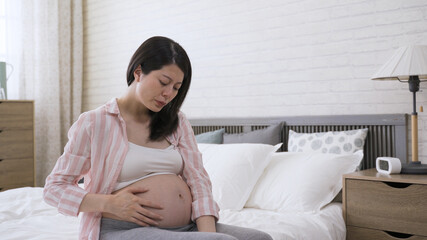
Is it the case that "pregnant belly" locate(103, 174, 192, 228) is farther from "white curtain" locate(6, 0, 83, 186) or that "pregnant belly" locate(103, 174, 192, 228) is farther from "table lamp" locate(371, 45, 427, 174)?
"white curtain" locate(6, 0, 83, 186)

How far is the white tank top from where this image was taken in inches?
53.3

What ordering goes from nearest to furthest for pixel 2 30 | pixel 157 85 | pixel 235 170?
pixel 157 85, pixel 235 170, pixel 2 30

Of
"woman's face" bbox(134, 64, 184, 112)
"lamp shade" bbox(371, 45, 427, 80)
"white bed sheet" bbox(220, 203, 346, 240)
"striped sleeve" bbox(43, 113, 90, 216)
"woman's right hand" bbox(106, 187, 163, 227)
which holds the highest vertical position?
"lamp shade" bbox(371, 45, 427, 80)

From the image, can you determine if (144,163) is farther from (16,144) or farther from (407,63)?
(16,144)

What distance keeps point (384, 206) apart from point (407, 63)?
0.69m

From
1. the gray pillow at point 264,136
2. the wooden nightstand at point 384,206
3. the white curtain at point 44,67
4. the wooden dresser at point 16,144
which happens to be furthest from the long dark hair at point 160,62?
the white curtain at point 44,67

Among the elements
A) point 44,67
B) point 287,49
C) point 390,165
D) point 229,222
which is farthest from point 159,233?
point 44,67

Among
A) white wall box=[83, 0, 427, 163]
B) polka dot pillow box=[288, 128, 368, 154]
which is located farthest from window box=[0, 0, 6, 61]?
polka dot pillow box=[288, 128, 368, 154]

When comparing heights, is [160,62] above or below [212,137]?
above

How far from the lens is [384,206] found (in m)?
1.89

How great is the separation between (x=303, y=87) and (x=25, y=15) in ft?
8.80

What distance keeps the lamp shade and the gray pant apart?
1.17 meters

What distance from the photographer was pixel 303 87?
2652mm

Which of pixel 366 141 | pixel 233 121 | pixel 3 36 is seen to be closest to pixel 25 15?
pixel 3 36
